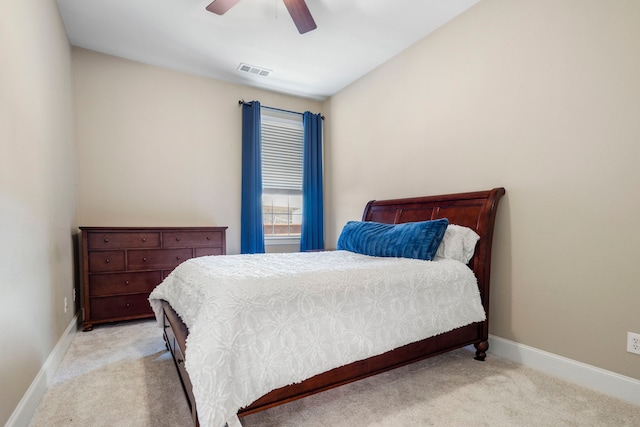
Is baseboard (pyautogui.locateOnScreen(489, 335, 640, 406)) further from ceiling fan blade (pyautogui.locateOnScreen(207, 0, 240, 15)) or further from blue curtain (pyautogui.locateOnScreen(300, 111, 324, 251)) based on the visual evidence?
ceiling fan blade (pyautogui.locateOnScreen(207, 0, 240, 15))

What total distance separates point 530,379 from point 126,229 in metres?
3.44

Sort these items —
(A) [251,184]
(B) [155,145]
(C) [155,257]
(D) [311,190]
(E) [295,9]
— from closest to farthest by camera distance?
1. (E) [295,9]
2. (C) [155,257]
3. (B) [155,145]
4. (A) [251,184]
5. (D) [311,190]

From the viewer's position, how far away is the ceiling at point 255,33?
2.56 metres

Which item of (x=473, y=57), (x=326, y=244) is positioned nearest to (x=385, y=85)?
(x=473, y=57)

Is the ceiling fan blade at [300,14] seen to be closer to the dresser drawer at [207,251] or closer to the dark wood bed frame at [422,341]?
the dark wood bed frame at [422,341]

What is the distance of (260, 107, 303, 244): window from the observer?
13.7 ft

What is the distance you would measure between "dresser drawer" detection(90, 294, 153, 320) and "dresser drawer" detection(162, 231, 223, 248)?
0.56 meters

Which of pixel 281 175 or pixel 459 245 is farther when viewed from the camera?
pixel 281 175

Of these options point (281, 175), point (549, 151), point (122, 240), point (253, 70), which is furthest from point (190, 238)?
point (549, 151)

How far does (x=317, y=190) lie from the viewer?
4.26 metres

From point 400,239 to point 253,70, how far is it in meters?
2.63

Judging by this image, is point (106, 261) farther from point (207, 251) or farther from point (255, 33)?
point (255, 33)

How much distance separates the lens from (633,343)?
1687 mm

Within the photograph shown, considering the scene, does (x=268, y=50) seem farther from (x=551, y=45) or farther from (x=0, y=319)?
(x=0, y=319)
